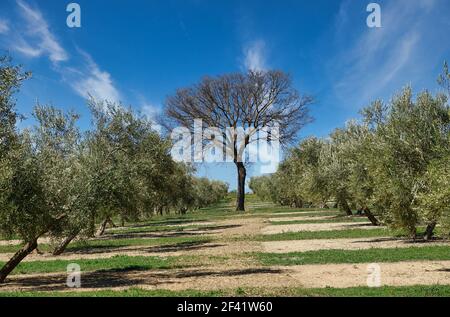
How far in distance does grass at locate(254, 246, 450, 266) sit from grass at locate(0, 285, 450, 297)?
24.2ft

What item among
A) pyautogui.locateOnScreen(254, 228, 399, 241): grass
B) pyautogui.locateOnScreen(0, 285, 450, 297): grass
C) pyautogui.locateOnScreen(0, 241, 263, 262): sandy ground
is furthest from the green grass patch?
pyautogui.locateOnScreen(254, 228, 399, 241): grass

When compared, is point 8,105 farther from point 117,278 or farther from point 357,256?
point 357,256

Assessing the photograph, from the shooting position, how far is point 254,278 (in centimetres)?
2014

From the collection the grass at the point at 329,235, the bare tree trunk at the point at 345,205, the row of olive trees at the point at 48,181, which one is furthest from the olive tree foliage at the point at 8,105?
the bare tree trunk at the point at 345,205

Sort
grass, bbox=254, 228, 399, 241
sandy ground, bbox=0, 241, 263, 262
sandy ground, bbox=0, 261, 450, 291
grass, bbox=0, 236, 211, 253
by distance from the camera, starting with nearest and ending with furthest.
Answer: sandy ground, bbox=0, 261, 450, 291 → sandy ground, bbox=0, 241, 263, 262 → grass, bbox=0, 236, 211, 253 → grass, bbox=254, 228, 399, 241

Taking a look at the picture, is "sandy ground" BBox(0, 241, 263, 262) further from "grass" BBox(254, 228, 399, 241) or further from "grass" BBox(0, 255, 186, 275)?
"grass" BBox(254, 228, 399, 241)

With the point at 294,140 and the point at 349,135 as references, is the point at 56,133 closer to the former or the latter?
the point at 349,135

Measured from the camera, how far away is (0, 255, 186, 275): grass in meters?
25.0

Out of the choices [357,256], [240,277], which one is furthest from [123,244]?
[357,256]

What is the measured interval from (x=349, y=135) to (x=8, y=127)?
3612 cm
